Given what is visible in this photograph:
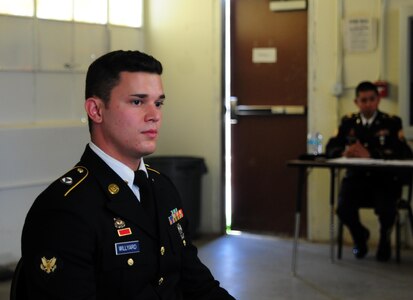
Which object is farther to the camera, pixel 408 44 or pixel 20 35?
pixel 408 44

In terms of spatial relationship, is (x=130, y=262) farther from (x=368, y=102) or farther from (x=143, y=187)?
(x=368, y=102)

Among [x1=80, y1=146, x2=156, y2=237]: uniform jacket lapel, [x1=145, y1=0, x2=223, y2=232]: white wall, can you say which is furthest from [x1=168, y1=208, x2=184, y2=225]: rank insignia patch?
[x1=145, y1=0, x2=223, y2=232]: white wall

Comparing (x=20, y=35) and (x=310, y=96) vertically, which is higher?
(x=20, y=35)

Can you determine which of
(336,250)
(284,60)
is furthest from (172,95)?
(336,250)

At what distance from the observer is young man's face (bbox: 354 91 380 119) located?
500 centimetres

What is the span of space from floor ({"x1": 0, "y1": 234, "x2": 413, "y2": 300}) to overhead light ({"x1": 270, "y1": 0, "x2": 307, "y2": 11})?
1881mm

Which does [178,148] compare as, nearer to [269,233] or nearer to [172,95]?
[172,95]

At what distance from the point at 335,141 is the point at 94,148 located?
3.55 meters

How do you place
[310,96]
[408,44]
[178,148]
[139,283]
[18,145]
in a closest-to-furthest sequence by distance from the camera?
[139,283] < [18,145] < [408,44] < [310,96] < [178,148]

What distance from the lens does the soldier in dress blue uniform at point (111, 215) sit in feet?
5.02

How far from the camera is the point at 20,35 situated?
16.0 ft

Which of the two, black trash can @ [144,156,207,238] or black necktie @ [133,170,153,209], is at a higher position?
black necktie @ [133,170,153,209]

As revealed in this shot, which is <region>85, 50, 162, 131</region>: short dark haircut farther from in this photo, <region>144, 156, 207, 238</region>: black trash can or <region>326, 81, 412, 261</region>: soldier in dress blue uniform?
<region>144, 156, 207, 238</region>: black trash can

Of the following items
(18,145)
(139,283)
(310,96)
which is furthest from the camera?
(310,96)
